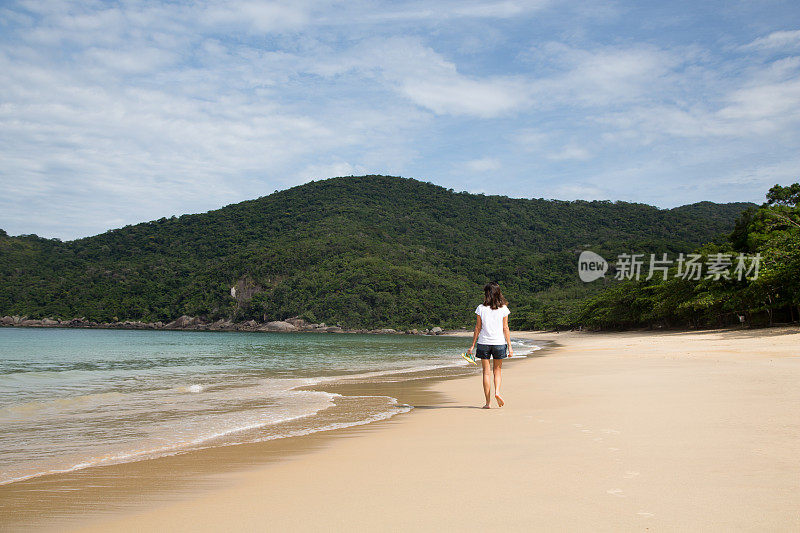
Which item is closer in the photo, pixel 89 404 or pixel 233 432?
pixel 233 432

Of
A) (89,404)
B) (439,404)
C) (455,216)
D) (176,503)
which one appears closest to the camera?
(176,503)

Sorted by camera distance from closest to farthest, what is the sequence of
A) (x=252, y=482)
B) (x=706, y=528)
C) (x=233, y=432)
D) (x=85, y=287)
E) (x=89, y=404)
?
A: (x=706, y=528) < (x=252, y=482) < (x=233, y=432) < (x=89, y=404) < (x=85, y=287)

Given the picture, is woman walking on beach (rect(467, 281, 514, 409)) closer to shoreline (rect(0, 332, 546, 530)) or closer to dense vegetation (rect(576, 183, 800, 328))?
shoreline (rect(0, 332, 546, 530))

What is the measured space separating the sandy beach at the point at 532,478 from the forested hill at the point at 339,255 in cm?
11651

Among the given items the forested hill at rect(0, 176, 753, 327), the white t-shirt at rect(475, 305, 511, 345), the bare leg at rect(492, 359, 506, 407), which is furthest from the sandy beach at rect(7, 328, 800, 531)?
the forested hill at rect(0, 176, 753, 327)

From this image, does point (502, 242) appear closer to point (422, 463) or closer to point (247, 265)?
point (247, 265)

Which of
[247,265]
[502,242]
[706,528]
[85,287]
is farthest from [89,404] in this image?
[502,242]

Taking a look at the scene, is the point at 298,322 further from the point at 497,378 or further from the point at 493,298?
the point at 493,298

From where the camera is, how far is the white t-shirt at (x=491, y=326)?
7941 millimetres

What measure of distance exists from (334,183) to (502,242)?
6378 centimetres

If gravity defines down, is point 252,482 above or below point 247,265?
below

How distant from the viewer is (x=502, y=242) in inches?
6634

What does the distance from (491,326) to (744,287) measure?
3647 centimetres

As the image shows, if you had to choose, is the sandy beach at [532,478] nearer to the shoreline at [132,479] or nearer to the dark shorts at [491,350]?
the shoreline at [132,479]
